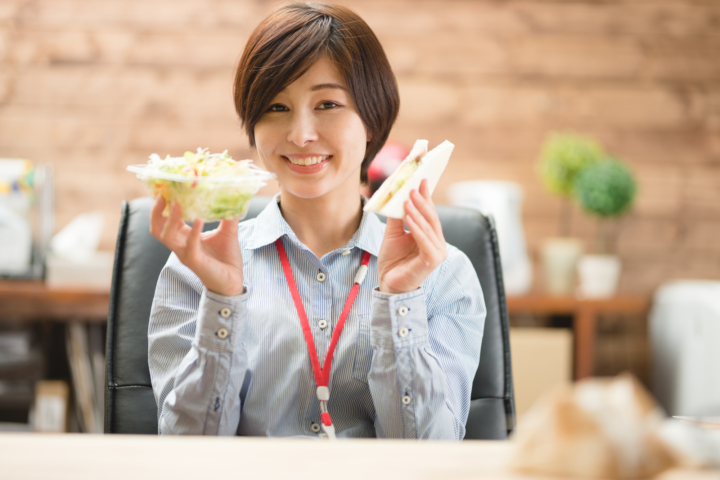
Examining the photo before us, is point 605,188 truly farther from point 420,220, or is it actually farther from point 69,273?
point 69,273

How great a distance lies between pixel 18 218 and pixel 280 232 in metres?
1.56

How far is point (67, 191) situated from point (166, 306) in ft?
5.76

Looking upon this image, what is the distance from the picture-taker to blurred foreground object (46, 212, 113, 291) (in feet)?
7.65

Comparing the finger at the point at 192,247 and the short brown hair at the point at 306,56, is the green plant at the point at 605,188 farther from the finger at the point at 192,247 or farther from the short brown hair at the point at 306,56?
the finger at the point at 192,247

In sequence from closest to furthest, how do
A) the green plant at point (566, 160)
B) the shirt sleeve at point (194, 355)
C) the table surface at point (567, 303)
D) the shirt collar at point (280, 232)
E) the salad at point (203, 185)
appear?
the salad at point (203, 185) → the shirt sleeve at point (194, 355) → the shirt collar at point (280, 232) → the table surface at point (567, 303) → the green plant at point (566, 160)

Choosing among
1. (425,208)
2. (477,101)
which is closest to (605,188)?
(477,101)

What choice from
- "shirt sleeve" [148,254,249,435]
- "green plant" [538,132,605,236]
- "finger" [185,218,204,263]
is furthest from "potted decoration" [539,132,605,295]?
"finger" [185,218,204,263]

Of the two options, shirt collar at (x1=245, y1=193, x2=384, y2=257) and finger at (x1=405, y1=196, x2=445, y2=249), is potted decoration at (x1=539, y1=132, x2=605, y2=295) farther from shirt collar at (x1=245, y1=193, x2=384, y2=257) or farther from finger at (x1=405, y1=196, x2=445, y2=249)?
finger at (x1=405, y1=196, x2=445, y2=249)

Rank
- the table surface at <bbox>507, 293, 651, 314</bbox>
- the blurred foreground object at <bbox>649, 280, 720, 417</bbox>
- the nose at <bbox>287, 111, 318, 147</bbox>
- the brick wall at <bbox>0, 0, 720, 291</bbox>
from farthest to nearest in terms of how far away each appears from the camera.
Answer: the brick wall at <bbox>0, 0, 720, 291</bbox> → the table surface at <bbox>507, 293, 651, 314</bbox> → the blurred foreground object at <bbox>649, 280, 720, 417</bbox> → the nose at <bbox>287, 111, 318, 147</bbox>

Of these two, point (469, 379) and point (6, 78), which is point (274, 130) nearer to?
point (469, 379)

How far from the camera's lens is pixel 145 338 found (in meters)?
1.24

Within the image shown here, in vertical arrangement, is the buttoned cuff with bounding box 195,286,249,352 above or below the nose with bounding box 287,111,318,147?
below

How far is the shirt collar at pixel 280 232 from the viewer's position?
4.03 ft

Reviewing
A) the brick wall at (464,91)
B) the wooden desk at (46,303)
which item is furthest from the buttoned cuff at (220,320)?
the brick wall at (464,91)
